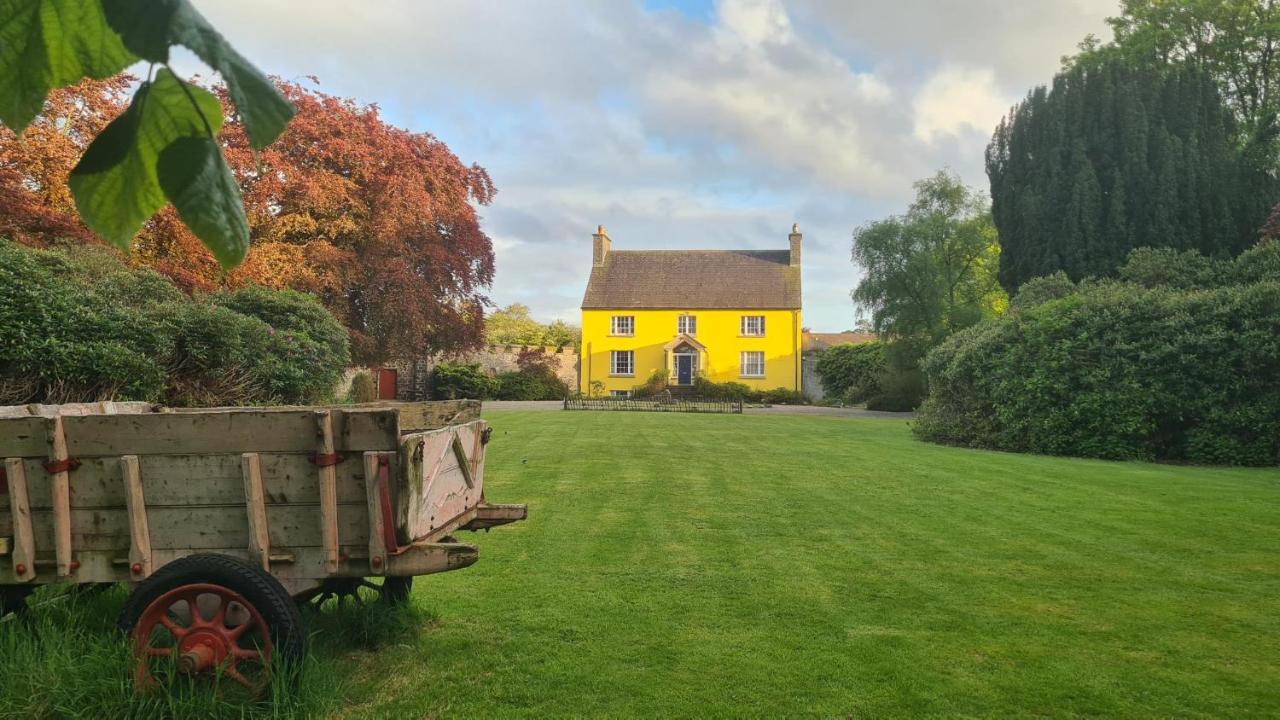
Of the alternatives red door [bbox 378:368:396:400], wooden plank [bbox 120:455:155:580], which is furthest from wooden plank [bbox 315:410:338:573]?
red door [bbox 378:368:396:400]

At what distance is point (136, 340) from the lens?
10.9 m

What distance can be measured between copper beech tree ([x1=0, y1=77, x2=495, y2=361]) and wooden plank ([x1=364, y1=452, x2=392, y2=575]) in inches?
602

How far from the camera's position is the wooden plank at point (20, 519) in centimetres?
374

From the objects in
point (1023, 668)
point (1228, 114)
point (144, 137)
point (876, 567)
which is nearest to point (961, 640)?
point (1023, 668)

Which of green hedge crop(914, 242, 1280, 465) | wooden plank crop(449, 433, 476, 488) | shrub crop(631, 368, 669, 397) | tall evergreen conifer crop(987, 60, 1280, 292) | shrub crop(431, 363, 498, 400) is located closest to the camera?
wooden plank crop(449, 433, 476, 488)

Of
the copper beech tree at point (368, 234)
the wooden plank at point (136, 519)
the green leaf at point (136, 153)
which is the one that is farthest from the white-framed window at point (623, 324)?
the green leaf at point (136, 153)

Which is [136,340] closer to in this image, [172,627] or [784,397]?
[172,627]

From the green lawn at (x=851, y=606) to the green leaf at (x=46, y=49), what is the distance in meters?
3.67

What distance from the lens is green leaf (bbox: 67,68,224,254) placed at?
3.21 feet

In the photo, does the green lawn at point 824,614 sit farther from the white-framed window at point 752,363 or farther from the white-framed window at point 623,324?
the white-framed window at point 623,324

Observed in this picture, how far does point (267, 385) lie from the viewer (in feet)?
48.8

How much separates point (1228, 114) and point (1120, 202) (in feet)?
19.1

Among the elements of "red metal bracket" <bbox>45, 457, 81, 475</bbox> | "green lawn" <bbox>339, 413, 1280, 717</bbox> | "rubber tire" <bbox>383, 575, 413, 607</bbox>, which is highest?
"red metal bracket" <bbox>45, 457, 81, 475</bbox>

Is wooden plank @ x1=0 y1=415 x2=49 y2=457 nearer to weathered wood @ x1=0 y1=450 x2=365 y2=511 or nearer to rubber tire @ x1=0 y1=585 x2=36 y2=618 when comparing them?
weathered wood @ x1=0 y1=450 x2=365 y2=511
